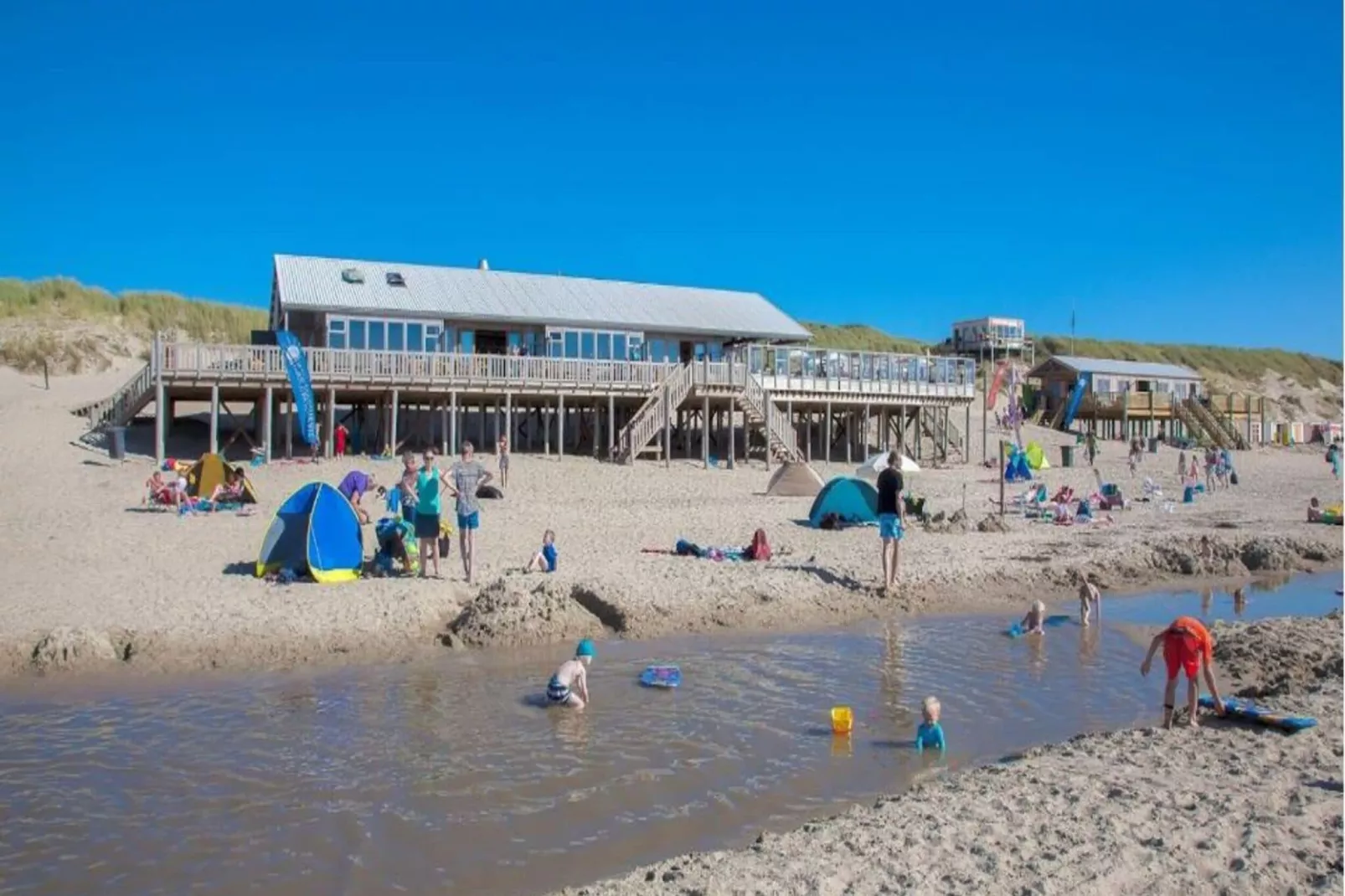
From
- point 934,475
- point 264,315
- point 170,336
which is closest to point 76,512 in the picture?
point 934,475

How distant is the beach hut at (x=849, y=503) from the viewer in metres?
18.9

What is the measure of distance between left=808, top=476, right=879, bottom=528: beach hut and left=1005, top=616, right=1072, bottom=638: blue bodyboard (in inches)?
227

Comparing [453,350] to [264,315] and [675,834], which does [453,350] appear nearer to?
[675,834]

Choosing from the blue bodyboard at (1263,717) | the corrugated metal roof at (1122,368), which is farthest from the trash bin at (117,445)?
the corrugated metal roof at (1122,368)

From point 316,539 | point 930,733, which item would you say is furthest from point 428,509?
point 930,733

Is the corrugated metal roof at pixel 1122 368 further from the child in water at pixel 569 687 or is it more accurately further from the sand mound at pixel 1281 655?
the child in water at pixel 569 687

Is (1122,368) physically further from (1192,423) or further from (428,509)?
(428,509)

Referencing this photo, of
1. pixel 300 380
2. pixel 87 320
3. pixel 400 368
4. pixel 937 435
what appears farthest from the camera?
pixel 87 320

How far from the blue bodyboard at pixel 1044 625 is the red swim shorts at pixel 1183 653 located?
3.95 m

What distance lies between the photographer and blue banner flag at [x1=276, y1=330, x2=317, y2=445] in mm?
23188

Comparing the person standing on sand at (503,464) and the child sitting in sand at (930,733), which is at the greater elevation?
the person standing on sand at (503,464)

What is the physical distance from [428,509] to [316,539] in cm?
145

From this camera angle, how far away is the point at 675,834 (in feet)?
21.6

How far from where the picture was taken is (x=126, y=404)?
2673cm
